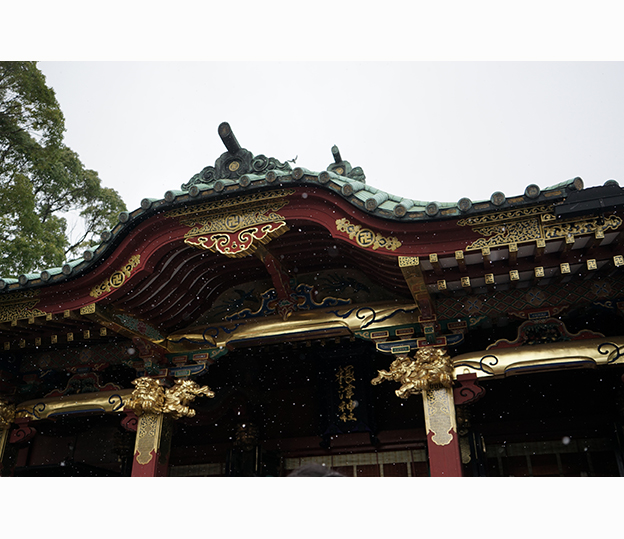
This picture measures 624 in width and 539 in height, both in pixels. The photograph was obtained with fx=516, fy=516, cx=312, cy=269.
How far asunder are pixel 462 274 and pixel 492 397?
273cm

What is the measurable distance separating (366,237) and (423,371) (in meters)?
1.58

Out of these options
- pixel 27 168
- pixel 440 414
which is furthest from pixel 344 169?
pixel 27 168

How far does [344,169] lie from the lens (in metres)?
7.56

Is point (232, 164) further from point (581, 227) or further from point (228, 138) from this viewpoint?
point (581, 227)

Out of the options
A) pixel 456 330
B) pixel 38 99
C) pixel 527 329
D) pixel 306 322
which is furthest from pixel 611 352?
pixel 38 99

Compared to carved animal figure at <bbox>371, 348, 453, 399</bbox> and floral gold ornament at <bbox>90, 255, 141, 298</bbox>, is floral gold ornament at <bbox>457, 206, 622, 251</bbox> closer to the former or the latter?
carved animal figure at <bbox>371, 348, 453, 399</bbox>

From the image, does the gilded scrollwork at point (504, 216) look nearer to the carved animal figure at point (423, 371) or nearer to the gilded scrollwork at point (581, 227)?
the gilded scrollwork at point (581, 227)

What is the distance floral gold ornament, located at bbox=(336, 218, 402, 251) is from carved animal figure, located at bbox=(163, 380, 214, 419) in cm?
263

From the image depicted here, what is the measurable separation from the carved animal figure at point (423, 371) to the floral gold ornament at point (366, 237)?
129 centimetres

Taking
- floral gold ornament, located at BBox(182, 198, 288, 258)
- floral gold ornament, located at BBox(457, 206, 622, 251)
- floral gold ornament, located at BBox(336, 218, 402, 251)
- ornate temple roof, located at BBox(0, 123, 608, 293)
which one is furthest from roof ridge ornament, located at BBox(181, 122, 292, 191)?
floral gold ornament, located at BBox(457, 206, 622, 251)

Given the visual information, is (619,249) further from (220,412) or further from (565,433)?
(220,412)

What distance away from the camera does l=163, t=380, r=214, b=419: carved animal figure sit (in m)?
6.30

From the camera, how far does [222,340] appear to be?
667 centimetres

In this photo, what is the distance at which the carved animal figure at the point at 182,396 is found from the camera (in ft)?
20.7
